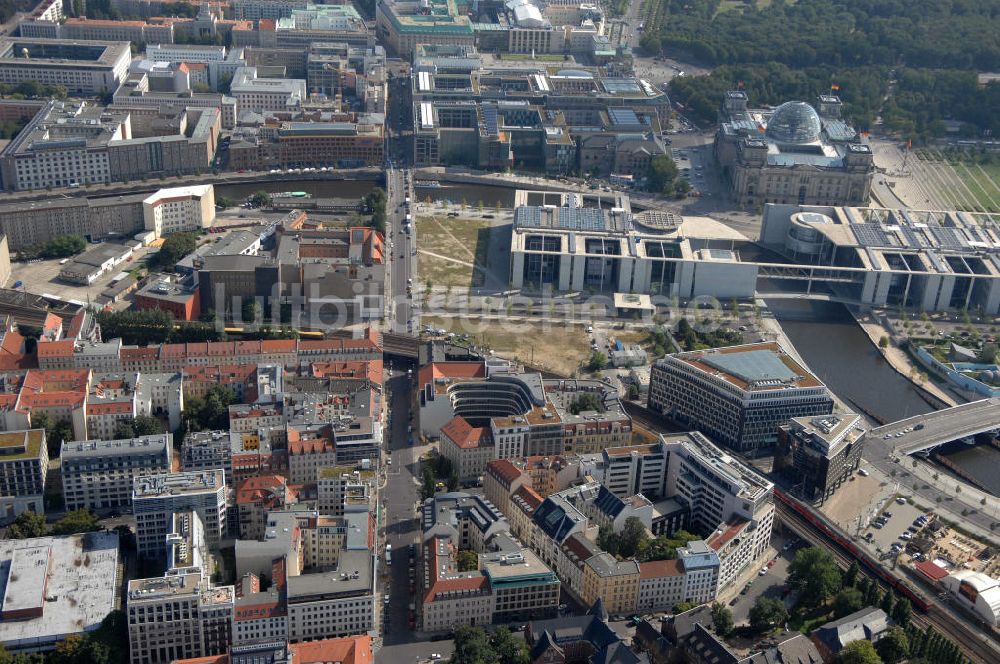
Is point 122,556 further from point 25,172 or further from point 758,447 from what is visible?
point 25,172

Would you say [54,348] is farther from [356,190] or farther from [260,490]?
[356,190]

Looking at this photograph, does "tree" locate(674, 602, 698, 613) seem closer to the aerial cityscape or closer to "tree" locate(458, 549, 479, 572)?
the aerial cityscape

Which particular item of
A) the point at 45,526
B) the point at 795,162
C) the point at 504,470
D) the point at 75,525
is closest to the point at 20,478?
the point at 45,526

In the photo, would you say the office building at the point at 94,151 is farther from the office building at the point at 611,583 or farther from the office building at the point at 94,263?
the office building at the point at 611,583

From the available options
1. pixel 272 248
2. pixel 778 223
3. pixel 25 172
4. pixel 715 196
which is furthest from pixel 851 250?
pixel 25 172

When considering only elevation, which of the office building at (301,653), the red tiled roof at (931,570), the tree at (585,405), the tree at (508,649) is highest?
the tree at (585,405)

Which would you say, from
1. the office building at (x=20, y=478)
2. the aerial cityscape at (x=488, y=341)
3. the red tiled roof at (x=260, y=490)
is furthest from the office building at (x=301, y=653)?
the office building at (x=20, y=478)

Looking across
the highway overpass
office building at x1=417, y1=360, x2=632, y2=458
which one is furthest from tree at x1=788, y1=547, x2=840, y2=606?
the highway overpass
